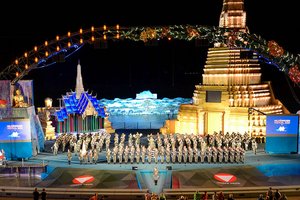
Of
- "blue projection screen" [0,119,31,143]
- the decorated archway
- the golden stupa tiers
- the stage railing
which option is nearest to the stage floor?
the stage railing

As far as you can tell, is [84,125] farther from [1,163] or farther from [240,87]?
[240,87]

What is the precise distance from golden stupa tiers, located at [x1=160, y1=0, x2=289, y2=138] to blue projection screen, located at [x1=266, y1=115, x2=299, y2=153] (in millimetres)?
3026

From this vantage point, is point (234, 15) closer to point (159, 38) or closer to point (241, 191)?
point (159, 38)

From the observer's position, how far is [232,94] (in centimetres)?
2419

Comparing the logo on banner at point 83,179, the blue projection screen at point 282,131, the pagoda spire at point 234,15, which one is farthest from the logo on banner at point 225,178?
the pagoda spire at point 234,15

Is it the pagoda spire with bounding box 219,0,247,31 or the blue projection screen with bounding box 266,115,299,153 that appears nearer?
the blue projection screen with bounding box 266,115,299,153

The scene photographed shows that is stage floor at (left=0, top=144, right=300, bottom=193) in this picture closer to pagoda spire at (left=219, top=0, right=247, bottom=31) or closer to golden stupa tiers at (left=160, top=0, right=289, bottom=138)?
golden stupa tiers at (left=160, top=0, right=289, bottom=138)

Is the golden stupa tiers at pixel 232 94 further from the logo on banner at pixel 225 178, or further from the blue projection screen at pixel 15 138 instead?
the blue projection screen at pixel 15 138

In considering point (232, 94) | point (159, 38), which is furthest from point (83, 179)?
point (232, 94)

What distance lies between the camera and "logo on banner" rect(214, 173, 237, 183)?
15812mm

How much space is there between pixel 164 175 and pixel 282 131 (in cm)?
776

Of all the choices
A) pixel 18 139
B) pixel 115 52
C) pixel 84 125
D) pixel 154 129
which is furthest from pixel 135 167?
pixel 115 52

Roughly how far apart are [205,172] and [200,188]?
8.72 ft

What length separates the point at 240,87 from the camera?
24.3m
